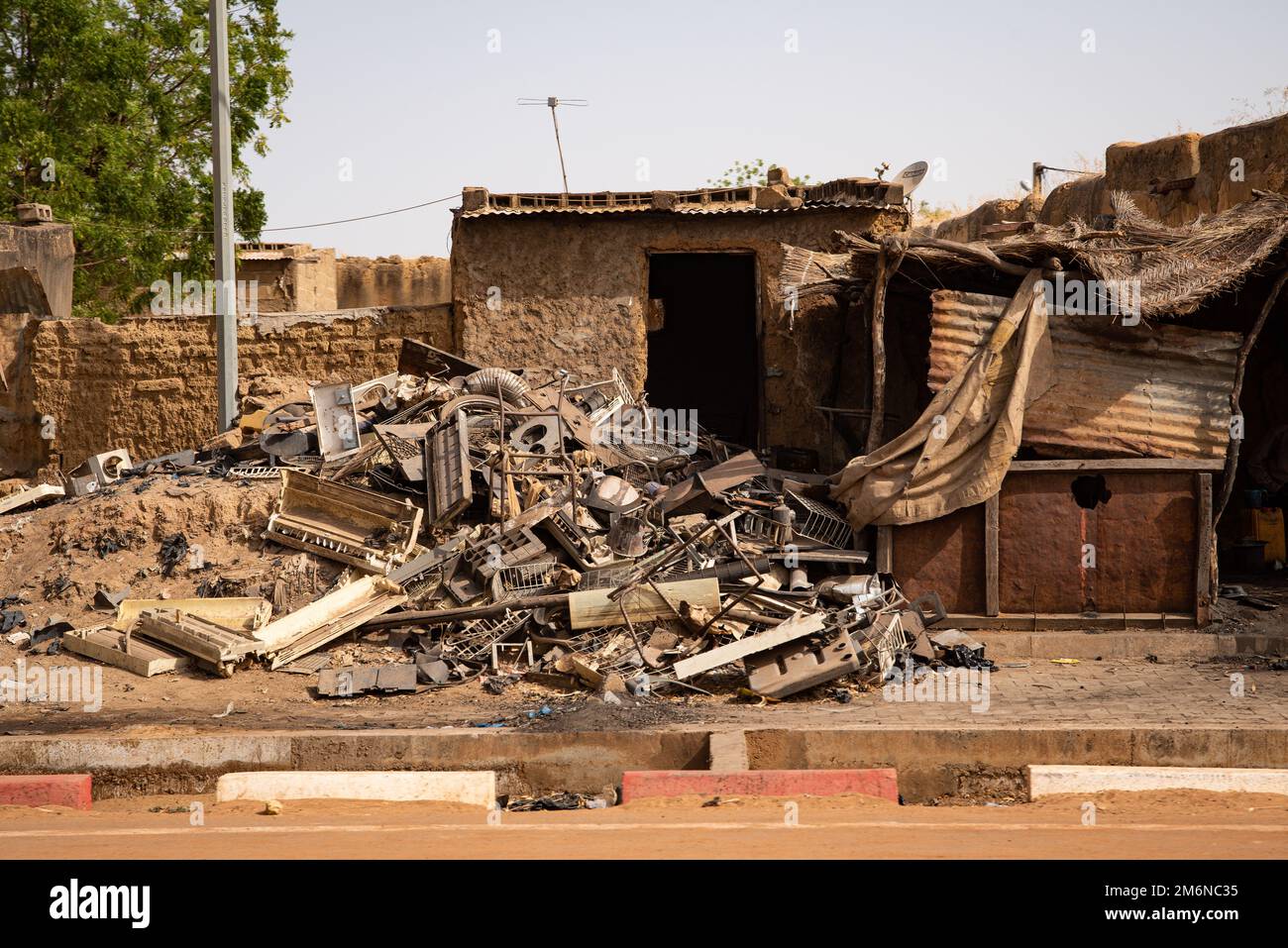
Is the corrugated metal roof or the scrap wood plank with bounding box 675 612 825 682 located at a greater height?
the corrugated metal roof

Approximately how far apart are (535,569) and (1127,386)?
523cm

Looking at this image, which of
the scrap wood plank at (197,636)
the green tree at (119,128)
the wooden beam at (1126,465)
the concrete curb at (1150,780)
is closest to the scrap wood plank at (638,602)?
the scrap wood plank at (197,636)

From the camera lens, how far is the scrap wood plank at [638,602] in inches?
374

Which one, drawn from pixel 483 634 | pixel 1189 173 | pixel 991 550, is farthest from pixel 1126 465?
pixel 483 634

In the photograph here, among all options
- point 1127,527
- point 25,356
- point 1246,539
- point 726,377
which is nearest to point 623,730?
point 1127,527

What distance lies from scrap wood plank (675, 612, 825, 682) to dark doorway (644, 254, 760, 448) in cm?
973

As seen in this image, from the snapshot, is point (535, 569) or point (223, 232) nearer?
point (535, 569)

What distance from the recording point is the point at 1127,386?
1027cm

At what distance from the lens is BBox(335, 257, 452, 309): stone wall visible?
2614cm

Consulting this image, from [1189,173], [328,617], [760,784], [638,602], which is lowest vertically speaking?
[760,784]

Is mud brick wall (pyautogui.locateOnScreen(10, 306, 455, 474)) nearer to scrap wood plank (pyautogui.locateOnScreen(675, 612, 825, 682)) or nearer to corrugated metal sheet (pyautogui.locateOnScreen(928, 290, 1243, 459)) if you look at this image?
scrap wood plank (pyautogui.locateOnScreen(675, 612, 825, 682))

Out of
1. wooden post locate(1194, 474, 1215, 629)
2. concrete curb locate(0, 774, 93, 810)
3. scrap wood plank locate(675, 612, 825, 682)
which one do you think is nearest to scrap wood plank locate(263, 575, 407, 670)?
concrete curb locate(0, 774, 93, 810)

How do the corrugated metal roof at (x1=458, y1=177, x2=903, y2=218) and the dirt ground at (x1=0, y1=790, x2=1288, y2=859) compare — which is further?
the corrugated metal roof at (x1=458, y1=177, x2=903, y2=218)

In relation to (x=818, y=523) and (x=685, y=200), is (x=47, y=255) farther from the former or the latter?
(x=818, y=523)
